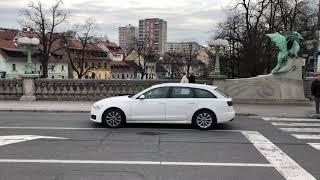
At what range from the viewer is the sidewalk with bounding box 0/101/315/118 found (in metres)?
20.6

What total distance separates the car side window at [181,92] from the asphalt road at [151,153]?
1.01 meters

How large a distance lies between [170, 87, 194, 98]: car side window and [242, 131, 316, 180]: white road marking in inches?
90.6

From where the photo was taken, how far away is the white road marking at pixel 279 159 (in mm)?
8766

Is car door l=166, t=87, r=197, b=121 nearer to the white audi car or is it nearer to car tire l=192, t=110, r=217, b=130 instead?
the white audi car

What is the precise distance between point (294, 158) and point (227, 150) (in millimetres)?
1539

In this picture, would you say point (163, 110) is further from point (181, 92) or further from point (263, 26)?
point (263, 26)

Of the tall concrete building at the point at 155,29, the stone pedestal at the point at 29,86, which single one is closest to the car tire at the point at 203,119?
the stone pedestal at the point at 29,86

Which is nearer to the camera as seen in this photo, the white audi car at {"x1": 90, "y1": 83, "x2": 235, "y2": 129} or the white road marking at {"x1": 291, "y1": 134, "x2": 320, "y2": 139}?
the white road marking at {"x1": 291, "y1": 134, "x2": 320, "y2": 139}

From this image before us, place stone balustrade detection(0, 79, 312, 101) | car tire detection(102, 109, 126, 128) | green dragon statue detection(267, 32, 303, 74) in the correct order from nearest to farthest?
car tire detection(102, 109, 126, 128)
green dragon statue detection(267, 32, 303, 74)
stone balustrade detection(0, 79, 312, 101)

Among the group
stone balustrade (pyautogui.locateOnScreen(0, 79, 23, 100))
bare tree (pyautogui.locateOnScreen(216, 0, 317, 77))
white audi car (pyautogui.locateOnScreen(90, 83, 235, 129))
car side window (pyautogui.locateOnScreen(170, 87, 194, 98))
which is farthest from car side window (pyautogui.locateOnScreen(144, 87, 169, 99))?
bare tree (pyautogui.locateOnScreen(216, 0, 317, 77))

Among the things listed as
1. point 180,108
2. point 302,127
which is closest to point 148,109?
point 180,108

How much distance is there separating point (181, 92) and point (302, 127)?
416cm

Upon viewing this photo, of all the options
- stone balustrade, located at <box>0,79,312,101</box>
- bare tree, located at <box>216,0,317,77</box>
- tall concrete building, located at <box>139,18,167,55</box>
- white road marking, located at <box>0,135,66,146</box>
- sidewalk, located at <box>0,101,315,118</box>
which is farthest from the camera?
tall concrete building, located at <box>139,18,167,55</box>

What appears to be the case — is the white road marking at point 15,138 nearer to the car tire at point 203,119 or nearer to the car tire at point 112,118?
the car tire at point 112,118
